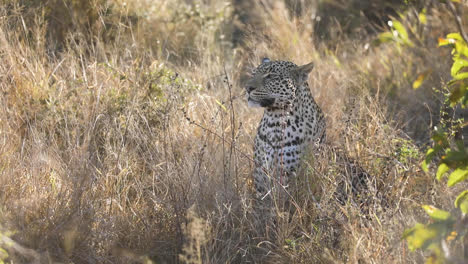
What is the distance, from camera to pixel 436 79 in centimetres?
707

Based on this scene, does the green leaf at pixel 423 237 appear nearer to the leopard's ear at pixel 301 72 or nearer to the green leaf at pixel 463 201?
the green leaf at pixel 463 201

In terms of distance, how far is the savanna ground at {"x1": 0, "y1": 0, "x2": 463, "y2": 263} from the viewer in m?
4.01

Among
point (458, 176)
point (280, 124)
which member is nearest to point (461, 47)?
point (458, 176)

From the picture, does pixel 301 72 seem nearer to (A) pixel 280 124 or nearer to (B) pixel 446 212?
(A) pixel 280 124

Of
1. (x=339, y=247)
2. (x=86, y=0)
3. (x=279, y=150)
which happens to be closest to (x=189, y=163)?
(x=279, y=150)

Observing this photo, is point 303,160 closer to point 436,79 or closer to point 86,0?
point 436,79

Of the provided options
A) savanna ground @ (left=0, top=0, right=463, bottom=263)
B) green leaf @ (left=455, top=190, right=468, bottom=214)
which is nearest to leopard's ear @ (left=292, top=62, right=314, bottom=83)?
savanna ground @ (left=0, top=0, right=463, bottom=263)

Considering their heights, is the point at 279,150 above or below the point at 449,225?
below

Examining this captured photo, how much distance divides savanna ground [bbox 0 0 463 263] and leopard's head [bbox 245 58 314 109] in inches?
11.5

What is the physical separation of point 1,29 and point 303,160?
3188 mm

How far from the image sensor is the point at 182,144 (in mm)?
5371

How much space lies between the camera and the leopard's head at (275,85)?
15.4 ft

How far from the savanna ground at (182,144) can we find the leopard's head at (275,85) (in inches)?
11.5

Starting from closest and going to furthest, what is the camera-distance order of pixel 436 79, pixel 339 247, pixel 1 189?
pixel 339 247, pixel 1 189, pixel 436 79
